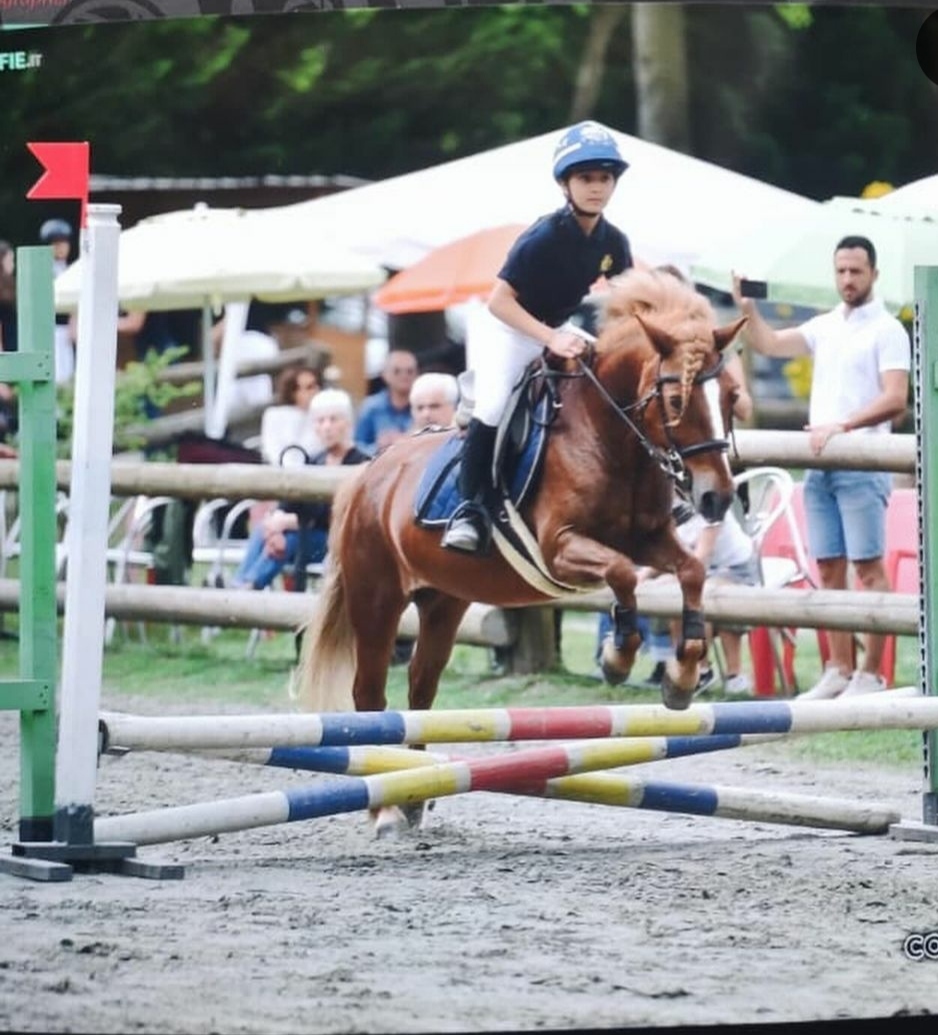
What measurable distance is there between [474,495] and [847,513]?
61.0 inches

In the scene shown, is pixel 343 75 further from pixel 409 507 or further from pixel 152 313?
pixel 152 313

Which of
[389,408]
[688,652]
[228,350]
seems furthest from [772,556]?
[688,652]

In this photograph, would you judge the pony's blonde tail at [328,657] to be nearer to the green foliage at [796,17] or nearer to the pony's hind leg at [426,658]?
the pony's hind leg at [426,658]

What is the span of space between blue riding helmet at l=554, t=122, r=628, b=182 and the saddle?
0.48m

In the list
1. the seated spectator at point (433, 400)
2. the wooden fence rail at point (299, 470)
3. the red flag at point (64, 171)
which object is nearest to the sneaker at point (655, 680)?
the wooden fence rail at point (299, 470)

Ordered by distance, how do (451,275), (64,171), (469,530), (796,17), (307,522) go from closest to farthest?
1. (64,171)
2. (469,530)
3. (796,17)
4. (307,522)
5. (451,275)

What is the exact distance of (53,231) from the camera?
15.7 feet

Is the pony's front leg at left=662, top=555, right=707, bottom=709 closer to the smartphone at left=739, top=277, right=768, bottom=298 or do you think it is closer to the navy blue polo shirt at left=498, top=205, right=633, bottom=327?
the navy blue polo shirt at left=498, top=205, right=633, bottom=327

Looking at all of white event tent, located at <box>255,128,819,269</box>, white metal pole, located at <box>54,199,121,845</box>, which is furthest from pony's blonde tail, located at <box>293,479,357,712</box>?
white event tent, located at <box>255,128,819,269</box>

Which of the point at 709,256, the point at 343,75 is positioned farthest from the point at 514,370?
the point at 709,256

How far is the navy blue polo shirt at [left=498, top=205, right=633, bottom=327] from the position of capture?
184 inches

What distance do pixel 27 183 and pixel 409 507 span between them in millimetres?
1223

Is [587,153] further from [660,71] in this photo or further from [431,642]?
[660,71]

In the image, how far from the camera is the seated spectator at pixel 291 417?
23.7ft
